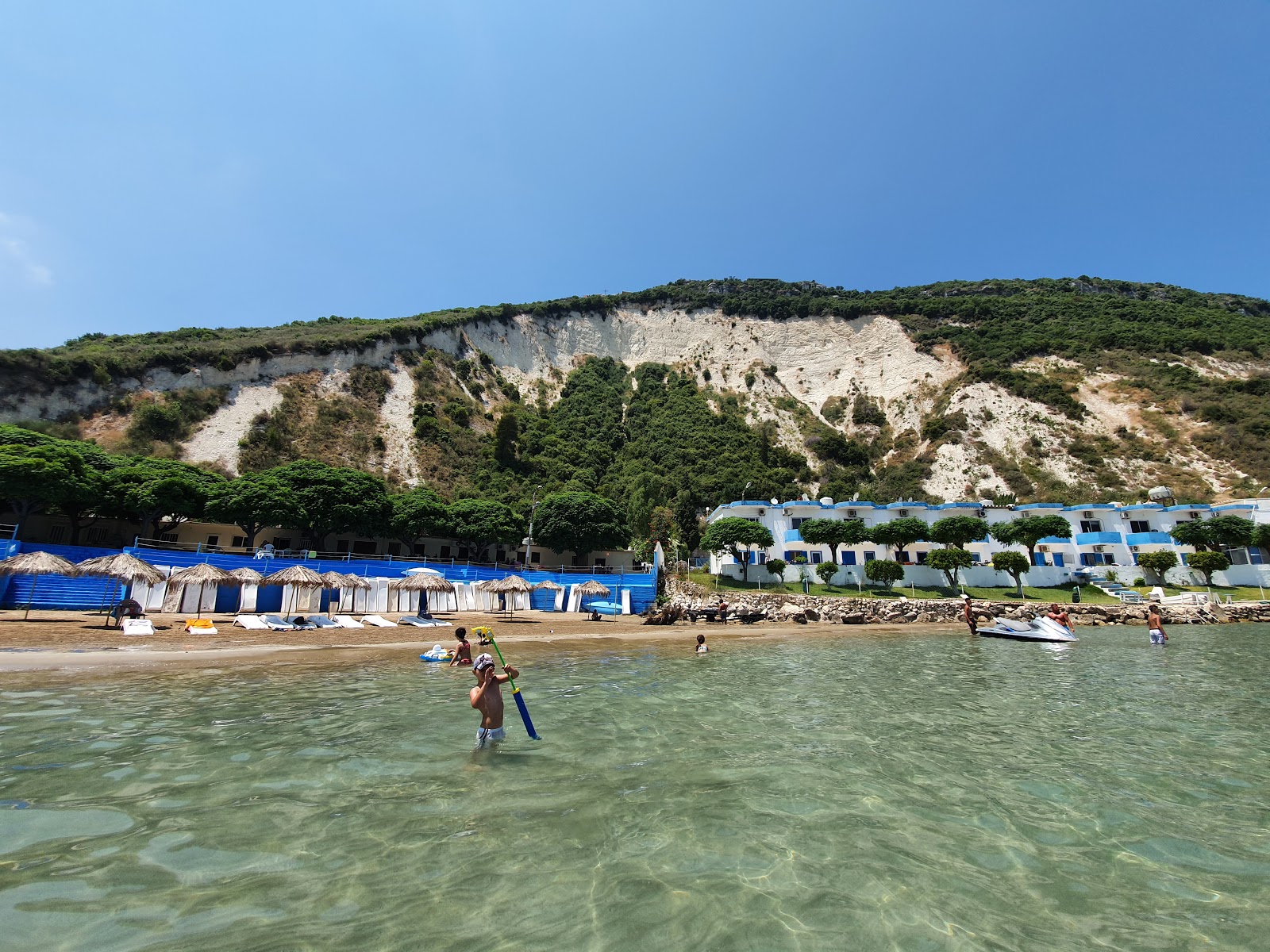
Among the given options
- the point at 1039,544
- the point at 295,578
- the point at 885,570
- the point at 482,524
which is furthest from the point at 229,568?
the point at 1039,544

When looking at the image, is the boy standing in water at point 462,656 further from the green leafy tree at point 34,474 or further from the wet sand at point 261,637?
the green leafy tree at point 34,474

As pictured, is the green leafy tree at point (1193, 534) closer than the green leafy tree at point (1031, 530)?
Yes

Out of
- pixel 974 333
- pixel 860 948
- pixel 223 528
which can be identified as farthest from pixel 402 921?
pixel 974 333

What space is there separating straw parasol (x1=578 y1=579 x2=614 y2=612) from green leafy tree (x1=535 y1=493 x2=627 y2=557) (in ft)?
61.2

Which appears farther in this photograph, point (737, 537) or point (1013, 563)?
point (737, 537)

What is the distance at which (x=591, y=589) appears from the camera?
43.1m

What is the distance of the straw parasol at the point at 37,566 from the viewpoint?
2189 centimetres

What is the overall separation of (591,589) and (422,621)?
14.3m

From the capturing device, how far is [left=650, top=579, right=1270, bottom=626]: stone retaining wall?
40.8 metres

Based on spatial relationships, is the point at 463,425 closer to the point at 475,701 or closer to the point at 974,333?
the point at 475,701

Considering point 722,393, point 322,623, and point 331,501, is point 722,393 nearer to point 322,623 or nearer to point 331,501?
point 331,501

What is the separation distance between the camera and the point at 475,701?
8.91 m

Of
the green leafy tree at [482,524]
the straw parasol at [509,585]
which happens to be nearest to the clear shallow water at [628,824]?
the straw parasol at [509,585]

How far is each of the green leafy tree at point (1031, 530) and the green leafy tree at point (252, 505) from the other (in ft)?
223
